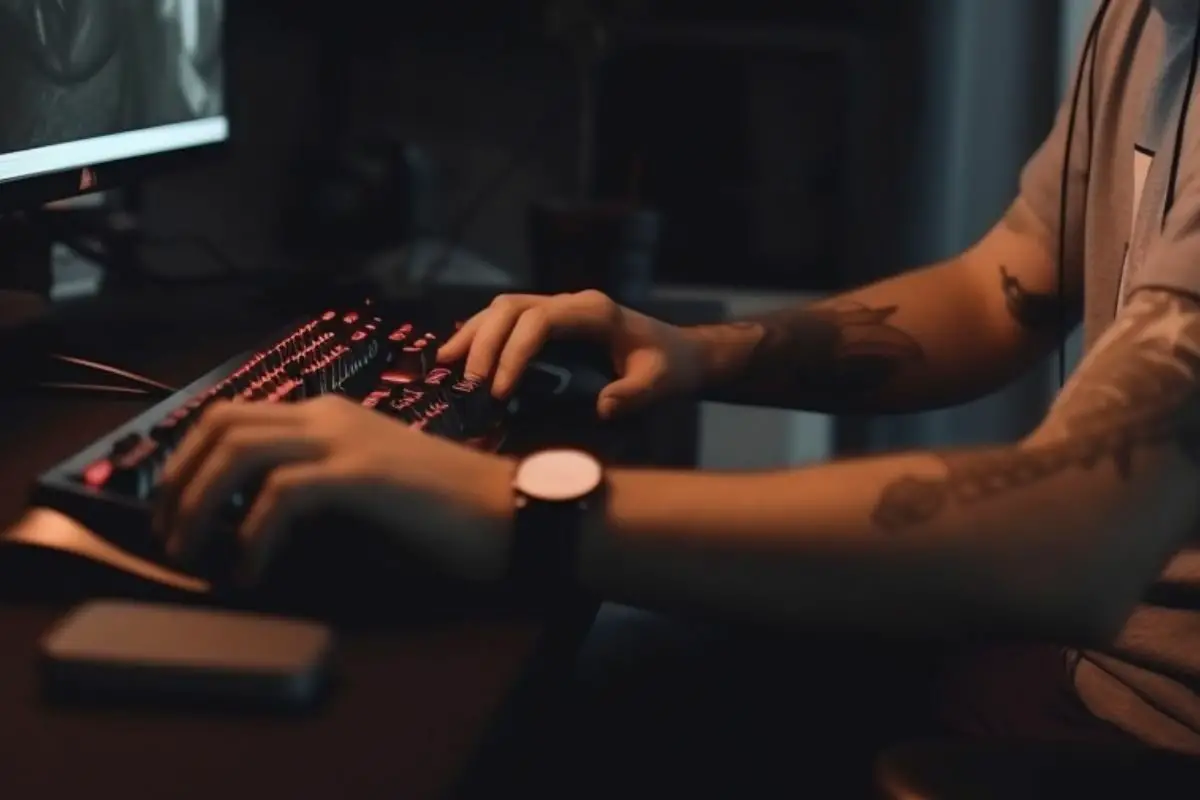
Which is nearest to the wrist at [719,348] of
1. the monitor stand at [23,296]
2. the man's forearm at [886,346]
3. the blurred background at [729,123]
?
the man's forearm at [886,346]

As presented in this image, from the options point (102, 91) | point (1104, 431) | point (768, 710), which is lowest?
point (768, 710)


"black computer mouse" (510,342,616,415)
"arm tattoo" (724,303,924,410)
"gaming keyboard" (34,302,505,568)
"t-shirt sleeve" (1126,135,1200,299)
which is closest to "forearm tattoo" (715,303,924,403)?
"arm tattoo" (724,303,924,410)

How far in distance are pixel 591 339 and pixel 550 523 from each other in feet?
1.25

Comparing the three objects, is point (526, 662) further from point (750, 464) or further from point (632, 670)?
point (750, 464)

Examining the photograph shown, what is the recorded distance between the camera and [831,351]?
1130mm

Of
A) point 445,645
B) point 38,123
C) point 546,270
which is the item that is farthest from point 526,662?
point 546,270

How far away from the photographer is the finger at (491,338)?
0.94 m

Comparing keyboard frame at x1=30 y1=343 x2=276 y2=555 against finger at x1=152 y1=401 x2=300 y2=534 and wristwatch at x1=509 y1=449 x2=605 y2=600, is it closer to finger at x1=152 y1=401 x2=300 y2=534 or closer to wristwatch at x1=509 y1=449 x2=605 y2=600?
finger at x1=152 y1=401 x2=300 y2=534

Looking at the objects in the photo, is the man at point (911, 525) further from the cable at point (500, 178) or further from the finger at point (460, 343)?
the cable at point (500, 178)

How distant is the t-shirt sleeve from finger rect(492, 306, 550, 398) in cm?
35

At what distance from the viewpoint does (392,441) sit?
2.12ft

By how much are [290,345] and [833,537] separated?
1.29 feet

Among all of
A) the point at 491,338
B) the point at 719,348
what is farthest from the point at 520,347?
the point at 719,348

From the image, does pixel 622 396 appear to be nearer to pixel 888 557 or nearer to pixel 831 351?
pixel 831 351
